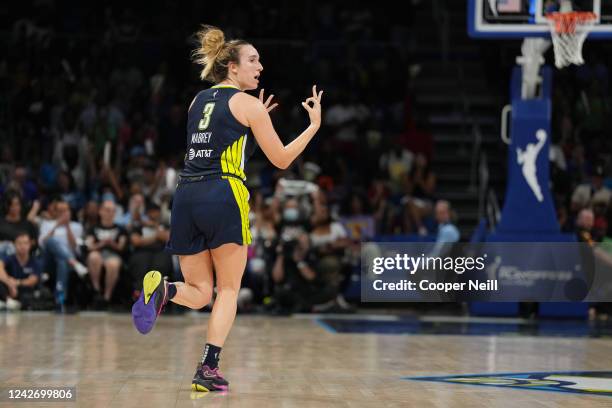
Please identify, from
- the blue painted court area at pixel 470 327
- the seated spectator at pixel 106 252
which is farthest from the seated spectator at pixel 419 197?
the seated spectator at pixel 106 252

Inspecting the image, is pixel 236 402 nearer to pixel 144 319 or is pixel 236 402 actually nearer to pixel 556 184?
pixel 144 319

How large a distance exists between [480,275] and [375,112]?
5882 millimetres

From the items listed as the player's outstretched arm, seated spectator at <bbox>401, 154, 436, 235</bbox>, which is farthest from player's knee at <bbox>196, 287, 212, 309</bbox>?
seated spectator at <bbox>401, 154, 436, 235</bbox>

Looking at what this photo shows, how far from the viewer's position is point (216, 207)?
6.43 meters

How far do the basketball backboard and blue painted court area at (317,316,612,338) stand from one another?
318 cm

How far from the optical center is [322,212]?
14086mm

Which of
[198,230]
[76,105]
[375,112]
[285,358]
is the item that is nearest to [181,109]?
[76,105]

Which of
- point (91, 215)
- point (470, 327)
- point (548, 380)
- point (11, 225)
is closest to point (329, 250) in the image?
point (470, 327)

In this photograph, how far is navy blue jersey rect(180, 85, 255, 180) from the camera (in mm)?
6508

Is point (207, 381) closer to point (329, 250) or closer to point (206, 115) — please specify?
point (206, 115)

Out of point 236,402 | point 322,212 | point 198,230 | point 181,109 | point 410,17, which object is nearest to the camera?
point 236,402

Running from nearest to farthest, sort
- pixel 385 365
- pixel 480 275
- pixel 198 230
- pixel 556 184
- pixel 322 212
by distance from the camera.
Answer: pixel 198 230 → pixel 385 365 → pixel 480 275 → pixel 322 212 → pixel 556 184

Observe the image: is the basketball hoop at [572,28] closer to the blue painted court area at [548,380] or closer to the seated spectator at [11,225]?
the blue painted court area at [548,380]

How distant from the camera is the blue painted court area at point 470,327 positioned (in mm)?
11117
